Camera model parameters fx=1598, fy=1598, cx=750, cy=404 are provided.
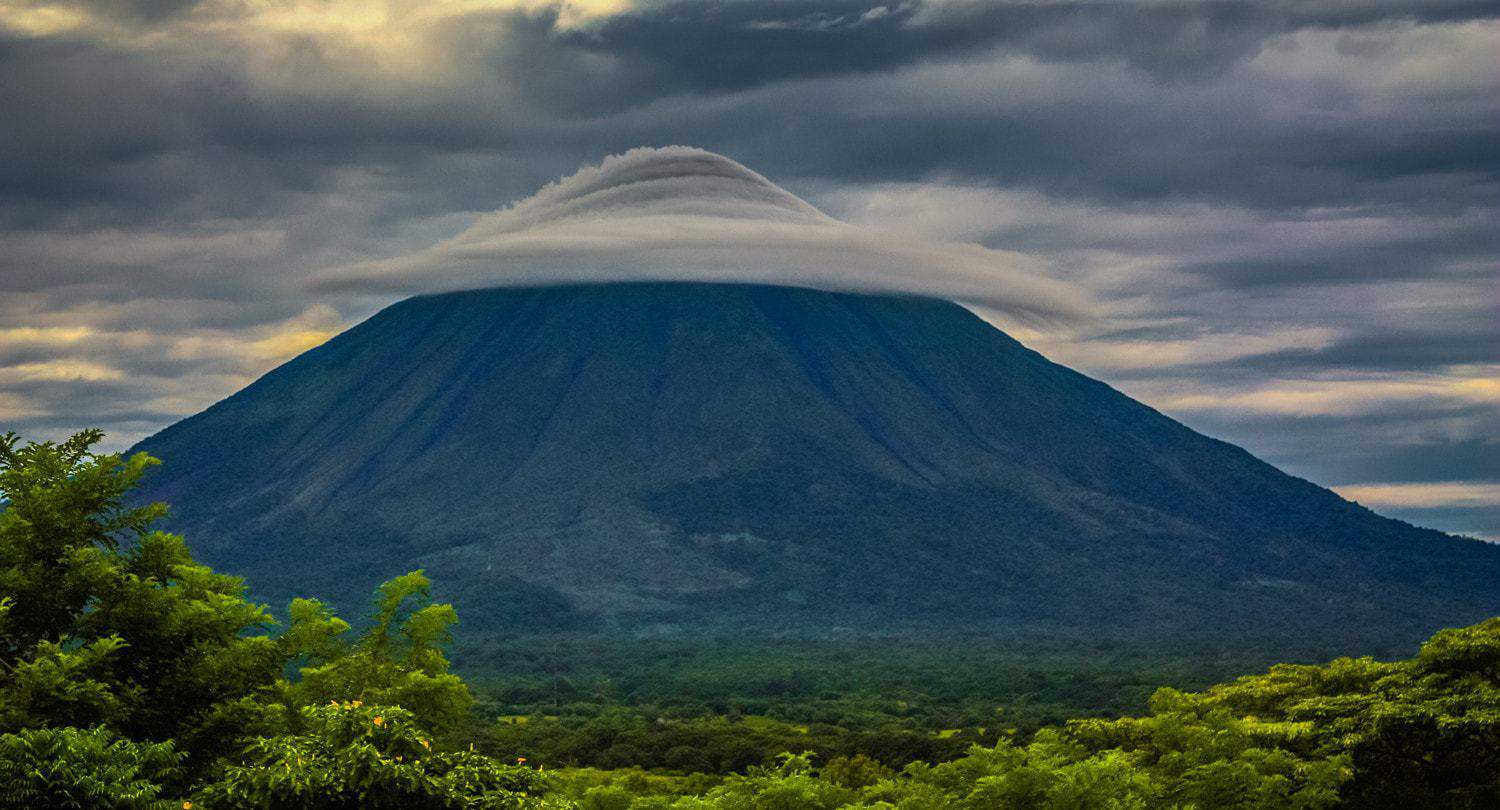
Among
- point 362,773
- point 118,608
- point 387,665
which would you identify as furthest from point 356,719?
point 387,665

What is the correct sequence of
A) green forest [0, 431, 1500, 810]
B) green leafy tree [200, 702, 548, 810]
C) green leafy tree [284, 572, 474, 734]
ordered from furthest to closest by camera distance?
green leafy tree [284, 572, 474, 734]
green forest [0, 431, 1500, 810]
green leafy tree [200, 702, 548, 810]

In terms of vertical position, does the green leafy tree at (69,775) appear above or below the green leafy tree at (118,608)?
below

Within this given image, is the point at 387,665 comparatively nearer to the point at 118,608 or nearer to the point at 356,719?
the point at 118,608

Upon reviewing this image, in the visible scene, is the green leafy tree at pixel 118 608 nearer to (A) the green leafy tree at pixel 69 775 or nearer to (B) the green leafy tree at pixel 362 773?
(A) the green leafy tree at pixel 69 775

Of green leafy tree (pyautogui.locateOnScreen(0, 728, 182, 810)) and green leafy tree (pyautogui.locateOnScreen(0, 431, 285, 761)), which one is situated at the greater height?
green leafy tree (pyautogui.locateOnScreen(0, 431, 285, 761))

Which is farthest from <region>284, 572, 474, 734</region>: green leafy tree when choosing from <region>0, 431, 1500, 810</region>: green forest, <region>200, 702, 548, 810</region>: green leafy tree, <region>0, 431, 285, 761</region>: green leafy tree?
<region>200, 702, 548, 810</region>: green leafy tree

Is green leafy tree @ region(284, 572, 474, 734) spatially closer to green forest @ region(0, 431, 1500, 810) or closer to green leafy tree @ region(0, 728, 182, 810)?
green forest @ region(0, 431, 1500, 810)

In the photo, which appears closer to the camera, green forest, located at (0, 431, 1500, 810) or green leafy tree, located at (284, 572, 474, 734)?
green forest, located at (0, 431, 1500, 810)

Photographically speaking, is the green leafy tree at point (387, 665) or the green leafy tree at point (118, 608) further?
the green leafy tree at point (387, 665)

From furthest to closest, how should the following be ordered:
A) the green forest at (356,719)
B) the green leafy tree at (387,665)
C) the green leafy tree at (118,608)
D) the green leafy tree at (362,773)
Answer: the green leafy tree at (387,665) → the green leafy tree at (118,608) → the green forest at (356,719) → the green leafy tree at (362,773)

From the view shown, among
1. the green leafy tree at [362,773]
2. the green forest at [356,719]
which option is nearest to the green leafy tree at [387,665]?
the green forest at [356,719]

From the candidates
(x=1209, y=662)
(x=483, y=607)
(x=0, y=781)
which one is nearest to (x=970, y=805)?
(x=0, y=781)
